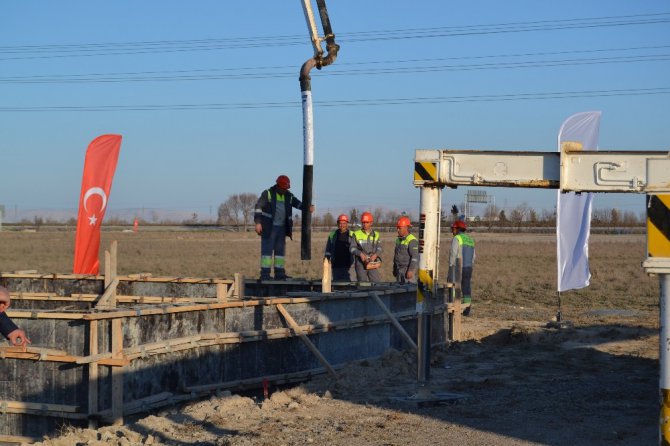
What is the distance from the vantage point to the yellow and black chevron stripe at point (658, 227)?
6.32 m

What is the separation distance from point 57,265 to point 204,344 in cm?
2716

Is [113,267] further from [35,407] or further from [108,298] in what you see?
[35,407]

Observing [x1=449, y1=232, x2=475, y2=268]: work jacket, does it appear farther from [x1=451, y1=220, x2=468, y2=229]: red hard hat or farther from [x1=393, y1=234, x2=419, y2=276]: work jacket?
[x1=393, y1=234, x2=419, y2=276]: work jacket

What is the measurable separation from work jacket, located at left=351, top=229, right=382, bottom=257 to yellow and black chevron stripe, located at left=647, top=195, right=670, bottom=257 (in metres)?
11.1

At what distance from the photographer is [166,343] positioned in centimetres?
1027

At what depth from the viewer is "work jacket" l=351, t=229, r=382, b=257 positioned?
1745 cm

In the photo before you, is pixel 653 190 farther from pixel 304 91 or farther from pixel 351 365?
pixel 304 91

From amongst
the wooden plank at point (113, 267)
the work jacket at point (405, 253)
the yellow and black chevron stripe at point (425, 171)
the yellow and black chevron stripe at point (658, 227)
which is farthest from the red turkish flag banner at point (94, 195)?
the yellow and black chevron stripe at point (658, 227)

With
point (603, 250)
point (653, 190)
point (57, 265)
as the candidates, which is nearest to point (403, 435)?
point (653, 190)

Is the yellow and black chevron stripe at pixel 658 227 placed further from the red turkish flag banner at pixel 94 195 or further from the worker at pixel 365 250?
the red turkish flag banner at pixel 94 195

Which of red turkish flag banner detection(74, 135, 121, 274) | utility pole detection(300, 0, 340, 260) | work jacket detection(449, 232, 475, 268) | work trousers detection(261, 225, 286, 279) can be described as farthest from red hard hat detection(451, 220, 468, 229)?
red turkish flag banner detection(74, 135, 121, 274)

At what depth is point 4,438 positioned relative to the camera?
9.92 m

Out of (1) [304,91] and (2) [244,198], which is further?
(2) [244,198]

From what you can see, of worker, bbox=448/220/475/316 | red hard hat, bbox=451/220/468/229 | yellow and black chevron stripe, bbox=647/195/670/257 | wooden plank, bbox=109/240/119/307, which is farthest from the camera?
red hard hat, bbox=451/220/468/229
